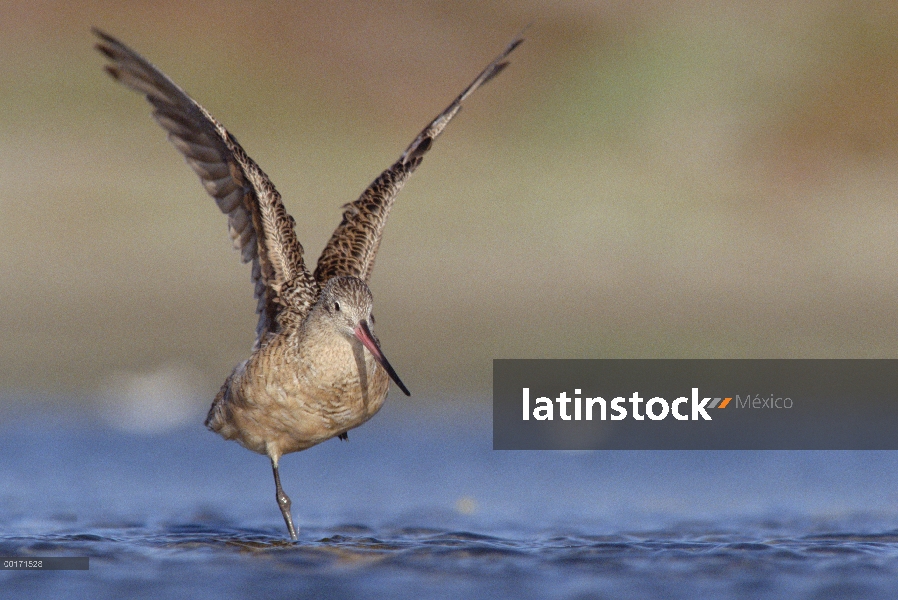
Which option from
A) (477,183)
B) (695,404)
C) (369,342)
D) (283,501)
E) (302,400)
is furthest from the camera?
(477,183)

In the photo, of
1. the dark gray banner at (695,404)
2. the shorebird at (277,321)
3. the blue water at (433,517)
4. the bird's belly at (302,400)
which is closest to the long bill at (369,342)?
the shorebird at (277,321)

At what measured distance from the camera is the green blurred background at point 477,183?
12.3m

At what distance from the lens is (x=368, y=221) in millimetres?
8320

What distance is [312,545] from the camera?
7.43m

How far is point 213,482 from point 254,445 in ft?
5.33

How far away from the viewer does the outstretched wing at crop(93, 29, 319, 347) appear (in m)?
7.36

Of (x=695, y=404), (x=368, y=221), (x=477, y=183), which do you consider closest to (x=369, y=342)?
(x=368, y=221)

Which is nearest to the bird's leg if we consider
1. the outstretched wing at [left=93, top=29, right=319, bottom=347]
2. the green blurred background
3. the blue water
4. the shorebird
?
the shorebird

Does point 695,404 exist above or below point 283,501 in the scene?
above

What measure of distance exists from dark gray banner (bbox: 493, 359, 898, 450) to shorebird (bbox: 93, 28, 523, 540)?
2755mm

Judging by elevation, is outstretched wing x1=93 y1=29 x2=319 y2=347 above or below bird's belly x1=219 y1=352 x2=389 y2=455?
above

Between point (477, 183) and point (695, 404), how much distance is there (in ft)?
16.5

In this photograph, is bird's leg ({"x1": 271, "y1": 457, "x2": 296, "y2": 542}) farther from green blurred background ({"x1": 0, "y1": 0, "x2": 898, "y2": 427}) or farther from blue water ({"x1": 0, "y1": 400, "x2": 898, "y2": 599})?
green blurred background ({"x1": 0, "y1": 0, "x2": 898, "y2": 427})

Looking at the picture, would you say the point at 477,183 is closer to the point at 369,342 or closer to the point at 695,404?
the point at 695,404
